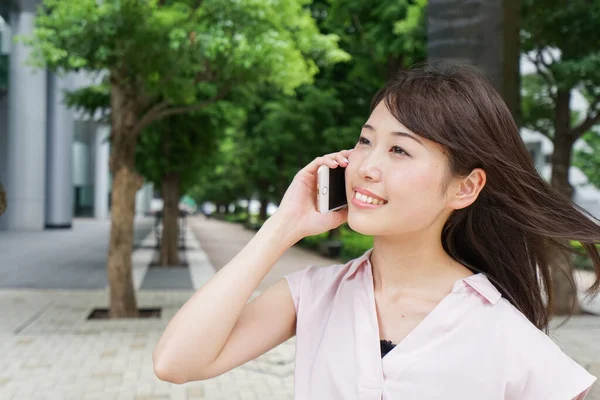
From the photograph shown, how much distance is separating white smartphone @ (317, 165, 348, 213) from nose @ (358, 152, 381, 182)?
6.6 inches

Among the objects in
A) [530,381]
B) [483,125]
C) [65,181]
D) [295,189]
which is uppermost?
[483,125]

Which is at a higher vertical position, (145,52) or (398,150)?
(145,52)

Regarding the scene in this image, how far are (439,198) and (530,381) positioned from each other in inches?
18.1

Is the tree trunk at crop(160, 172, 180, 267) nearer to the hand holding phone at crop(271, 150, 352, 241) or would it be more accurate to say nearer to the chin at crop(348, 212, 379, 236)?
the hand holding phone at crop(271, 150, 352, 241)

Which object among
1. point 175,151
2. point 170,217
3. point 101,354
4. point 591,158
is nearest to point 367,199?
point 101,354

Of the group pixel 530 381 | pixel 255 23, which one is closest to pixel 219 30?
pixel 255 23

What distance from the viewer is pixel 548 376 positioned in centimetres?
151

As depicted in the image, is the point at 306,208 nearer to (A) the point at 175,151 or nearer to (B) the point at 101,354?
(B) the point at 101,354

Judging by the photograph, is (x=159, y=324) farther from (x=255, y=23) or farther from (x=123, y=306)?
(x=255, y=23)

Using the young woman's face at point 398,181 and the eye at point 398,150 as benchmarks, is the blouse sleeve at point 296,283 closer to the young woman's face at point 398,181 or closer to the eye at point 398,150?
the young woman's face at point 398,181

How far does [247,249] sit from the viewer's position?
1.74 m

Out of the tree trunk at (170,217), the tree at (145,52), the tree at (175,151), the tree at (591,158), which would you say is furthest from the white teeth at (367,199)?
the tree at (591,158)

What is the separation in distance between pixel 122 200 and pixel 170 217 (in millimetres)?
7385

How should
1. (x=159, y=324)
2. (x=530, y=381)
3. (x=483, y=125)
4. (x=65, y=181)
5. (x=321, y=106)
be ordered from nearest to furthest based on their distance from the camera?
(x=530, y=381)
(x=483, y=125)
(x=159, y=324)
(x=321, y=106)
(x=65, y=181)
